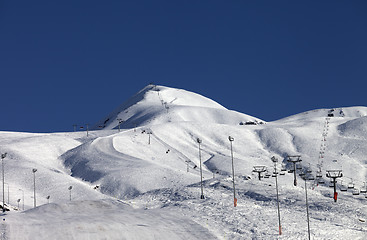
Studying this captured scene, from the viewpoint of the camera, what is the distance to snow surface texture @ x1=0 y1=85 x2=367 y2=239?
6588cm

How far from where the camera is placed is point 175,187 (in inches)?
3780

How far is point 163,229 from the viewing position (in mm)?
65312

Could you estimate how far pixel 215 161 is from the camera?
533 feet

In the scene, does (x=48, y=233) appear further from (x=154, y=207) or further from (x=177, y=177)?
(x=177, y=177)

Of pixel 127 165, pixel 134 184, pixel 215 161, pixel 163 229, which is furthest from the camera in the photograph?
pixel 215 161

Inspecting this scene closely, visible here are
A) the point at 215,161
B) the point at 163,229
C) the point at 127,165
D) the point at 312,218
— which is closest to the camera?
the point at 163,229

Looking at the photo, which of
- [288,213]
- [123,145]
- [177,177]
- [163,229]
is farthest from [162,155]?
[163,229]

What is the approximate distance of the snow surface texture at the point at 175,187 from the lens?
216 feet

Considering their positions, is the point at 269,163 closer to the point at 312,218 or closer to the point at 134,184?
the point at 134,184

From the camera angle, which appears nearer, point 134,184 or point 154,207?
point 154,207

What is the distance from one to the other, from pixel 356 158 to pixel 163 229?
11854 cm

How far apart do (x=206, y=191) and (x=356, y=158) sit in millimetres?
94004

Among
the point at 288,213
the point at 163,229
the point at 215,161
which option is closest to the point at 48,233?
the point at 163,229

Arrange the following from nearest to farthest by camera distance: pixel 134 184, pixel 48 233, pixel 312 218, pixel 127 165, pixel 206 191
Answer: pixel 48 233
pixel 312 218
pixel 206 191
pixel 134 184
pixel 127 165
